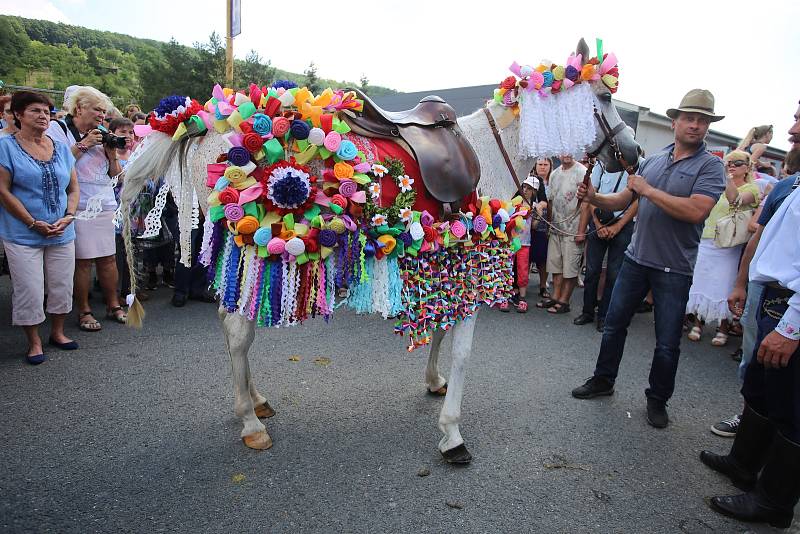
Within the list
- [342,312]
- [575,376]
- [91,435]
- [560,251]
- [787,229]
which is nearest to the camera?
[787,229]

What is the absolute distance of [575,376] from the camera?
4062 mm

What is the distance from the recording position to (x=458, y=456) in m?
2.67

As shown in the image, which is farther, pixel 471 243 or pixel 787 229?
pixel 471 243

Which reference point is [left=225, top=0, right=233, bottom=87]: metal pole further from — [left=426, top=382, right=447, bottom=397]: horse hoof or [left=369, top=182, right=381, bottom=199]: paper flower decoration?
[left=369, top=182, right=381, bottom=199]: paper flower decoration

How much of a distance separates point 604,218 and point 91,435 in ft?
17.5

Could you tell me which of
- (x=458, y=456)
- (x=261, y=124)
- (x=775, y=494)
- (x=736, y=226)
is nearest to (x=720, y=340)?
(x=736, y=226)

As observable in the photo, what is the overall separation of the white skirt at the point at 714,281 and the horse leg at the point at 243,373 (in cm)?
480

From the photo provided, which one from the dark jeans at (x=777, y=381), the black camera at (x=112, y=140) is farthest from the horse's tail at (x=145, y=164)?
the dark jeans at (x=777, y=381)

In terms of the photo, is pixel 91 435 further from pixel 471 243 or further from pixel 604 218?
pixel 604 218

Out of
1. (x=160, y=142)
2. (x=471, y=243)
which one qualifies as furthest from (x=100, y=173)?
(x=471, y=243)

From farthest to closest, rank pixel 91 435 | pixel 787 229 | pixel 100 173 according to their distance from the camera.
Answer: pixel 100 173, pixel 91 435, pixel 787 229

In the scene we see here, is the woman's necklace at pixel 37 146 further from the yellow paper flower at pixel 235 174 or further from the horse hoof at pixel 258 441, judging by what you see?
the horse hoof at pixel 258 441

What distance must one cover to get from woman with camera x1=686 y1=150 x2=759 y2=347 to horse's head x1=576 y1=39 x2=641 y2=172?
279 centimetres

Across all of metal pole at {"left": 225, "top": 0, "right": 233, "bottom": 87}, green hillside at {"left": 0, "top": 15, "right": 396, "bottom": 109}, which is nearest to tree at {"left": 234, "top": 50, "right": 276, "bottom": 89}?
green hillside at {"left": 0, "top": 15, "right": 396, "bottom": 109}
